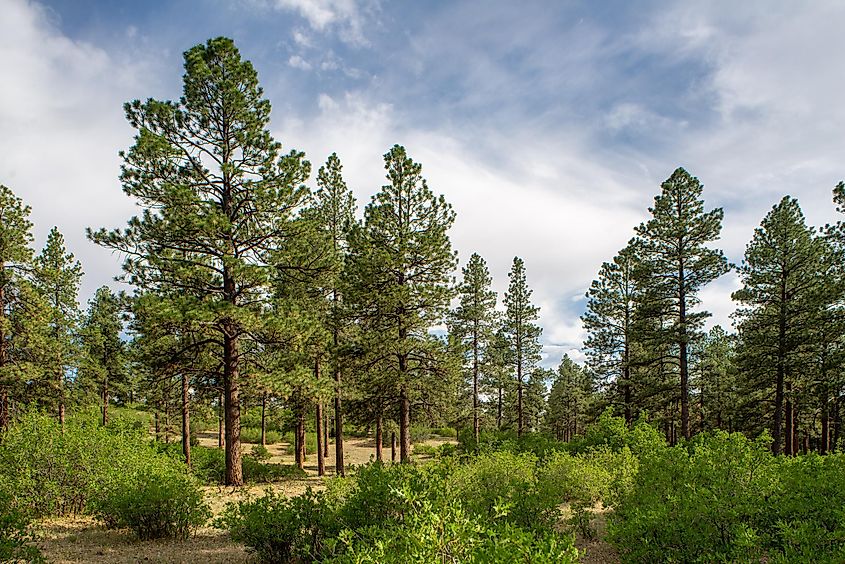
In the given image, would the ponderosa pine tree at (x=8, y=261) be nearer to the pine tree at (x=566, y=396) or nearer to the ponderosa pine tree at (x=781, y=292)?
the ponderosa pine tree at (x=781, y=292)

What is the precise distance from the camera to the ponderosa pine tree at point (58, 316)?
59.5ft

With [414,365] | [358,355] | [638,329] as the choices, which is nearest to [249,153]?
[358,355]

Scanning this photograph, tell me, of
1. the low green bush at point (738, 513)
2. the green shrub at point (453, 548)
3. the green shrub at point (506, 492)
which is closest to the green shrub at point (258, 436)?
the green shrub at point (506, 492)

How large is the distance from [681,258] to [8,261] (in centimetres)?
2832

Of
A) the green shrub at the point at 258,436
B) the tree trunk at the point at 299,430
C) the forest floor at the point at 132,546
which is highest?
the forest floor at the point at 132,546

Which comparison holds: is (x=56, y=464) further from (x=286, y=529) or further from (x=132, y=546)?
(x=286, y=529)

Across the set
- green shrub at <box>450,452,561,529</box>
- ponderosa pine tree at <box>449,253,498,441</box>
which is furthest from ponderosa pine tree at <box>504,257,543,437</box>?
green shrub at <box>450,452,561,529</box>

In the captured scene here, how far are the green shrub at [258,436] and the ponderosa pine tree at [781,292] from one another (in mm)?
34569

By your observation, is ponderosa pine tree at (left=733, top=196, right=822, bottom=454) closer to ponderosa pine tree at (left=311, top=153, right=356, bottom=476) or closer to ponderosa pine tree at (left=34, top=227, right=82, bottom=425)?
ponderosa pine tree at (left=311, top=153, right=356, bottom=476)

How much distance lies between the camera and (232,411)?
13680mm

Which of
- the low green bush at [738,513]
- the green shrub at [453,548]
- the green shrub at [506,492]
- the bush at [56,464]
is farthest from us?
the bush at [56,464]

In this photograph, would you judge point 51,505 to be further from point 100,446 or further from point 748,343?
point 748,343

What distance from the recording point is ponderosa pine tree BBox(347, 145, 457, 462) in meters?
16.6

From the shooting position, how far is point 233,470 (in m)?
13.8
